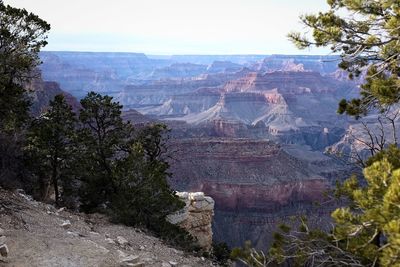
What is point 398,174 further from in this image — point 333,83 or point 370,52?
point 333,83

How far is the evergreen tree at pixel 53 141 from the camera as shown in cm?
1794

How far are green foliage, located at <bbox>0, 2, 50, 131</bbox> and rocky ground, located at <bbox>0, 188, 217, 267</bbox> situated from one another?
268 centimetres

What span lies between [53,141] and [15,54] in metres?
5.08

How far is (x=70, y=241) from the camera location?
11.3 m

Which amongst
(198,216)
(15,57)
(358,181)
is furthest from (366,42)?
(198,216)

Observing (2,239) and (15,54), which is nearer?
(2,239)

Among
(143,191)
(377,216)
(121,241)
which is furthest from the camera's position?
(143,191)

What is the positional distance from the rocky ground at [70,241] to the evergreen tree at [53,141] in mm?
3415

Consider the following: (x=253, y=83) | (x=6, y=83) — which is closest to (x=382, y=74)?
(x=6, y=83)

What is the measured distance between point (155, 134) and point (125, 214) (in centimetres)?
664

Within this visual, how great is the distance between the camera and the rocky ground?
32.8 ft

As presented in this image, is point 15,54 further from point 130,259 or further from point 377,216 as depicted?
point 377,216

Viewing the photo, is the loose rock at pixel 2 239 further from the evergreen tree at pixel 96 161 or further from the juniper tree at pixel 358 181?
the evergreen tree at pixel 96 161

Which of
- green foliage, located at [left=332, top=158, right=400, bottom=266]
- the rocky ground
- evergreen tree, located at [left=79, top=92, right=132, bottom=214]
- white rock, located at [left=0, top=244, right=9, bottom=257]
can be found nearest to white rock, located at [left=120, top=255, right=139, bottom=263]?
the rocky ground
